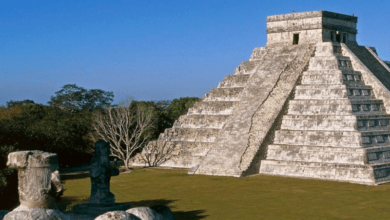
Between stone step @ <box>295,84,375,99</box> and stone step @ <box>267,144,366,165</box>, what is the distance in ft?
9.47

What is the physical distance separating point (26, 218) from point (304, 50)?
23708mm

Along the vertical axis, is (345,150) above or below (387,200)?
above

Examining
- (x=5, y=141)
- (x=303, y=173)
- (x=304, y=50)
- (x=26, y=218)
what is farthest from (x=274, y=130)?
(x=26, y=218)

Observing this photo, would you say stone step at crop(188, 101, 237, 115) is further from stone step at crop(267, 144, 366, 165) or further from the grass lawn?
the grass lawn

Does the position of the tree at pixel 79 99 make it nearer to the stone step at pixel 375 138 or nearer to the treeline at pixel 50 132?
the treeline at pixel 50 132

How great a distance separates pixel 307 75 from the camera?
27.8 m

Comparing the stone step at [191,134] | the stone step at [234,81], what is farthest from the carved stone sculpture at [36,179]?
the stone step at [234,81]

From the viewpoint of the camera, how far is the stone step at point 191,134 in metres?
28.7

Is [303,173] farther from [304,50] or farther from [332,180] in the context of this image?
[304,50]

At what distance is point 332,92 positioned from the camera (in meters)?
26.0

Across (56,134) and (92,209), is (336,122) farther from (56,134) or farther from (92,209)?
(56,134)

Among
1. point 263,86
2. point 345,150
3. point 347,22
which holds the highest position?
point 347,22

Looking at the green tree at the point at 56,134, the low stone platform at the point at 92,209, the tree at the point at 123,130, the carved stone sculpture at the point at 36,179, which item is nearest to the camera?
the carved stone sculpture at the point at 36,179

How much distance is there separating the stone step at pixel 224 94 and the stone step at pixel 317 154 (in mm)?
4583
